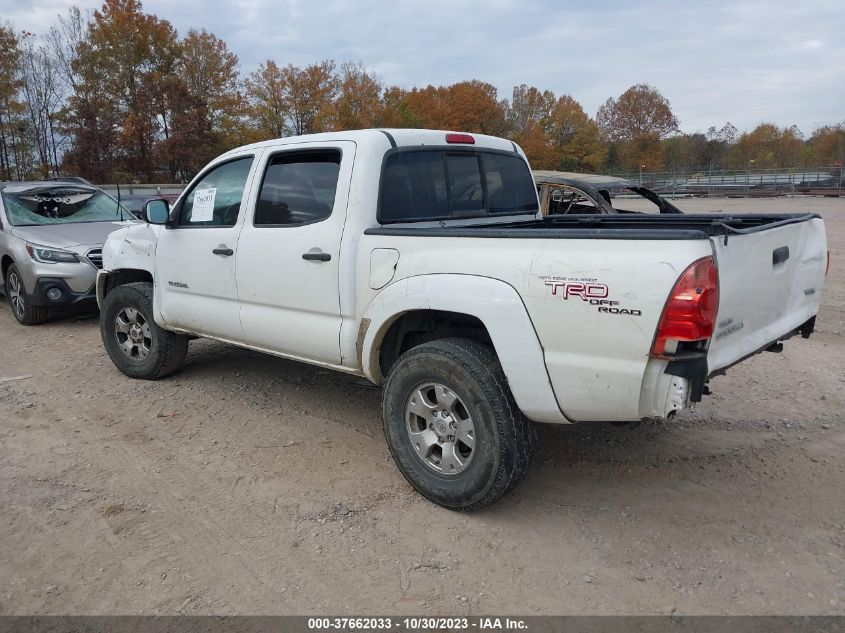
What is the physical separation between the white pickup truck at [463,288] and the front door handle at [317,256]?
0.05 feet

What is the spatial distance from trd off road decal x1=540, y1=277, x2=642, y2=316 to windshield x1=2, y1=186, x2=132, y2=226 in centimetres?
807

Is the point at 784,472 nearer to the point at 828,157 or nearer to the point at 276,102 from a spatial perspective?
the point at 276,102

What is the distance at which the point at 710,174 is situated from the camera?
48.7m

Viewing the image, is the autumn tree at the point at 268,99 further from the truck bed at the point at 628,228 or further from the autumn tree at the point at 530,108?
the truck bed at the point at 628,228

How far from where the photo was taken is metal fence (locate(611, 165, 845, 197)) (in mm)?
40469

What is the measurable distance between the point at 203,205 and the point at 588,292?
326 cm

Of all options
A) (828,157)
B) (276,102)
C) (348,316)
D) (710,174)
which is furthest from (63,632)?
(828,157)

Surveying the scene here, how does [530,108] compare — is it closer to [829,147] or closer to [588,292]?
[829,147]

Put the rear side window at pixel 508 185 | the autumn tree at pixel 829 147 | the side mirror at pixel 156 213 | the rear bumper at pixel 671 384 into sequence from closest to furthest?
the rear bumper at pixel 671 384
the rear side window at pixel 508 185
the side mirror at pixel 156 213
the autumn tree at pixel 829 147

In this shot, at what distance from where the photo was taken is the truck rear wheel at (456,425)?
10.6ft

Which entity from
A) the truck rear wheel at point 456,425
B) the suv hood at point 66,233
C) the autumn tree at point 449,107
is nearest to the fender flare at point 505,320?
the truck rear wheel at point 456,425

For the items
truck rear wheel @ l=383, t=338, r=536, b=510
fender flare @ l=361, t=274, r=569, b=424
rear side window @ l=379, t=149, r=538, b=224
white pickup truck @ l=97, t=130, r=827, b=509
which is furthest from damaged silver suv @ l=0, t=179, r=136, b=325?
fender flare @ l=361, t=274, r=569, b=424

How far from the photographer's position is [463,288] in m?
3.27

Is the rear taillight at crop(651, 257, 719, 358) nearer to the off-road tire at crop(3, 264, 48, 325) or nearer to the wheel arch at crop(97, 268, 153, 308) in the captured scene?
the wheel arch at crop(97, 268, 153, 308)
